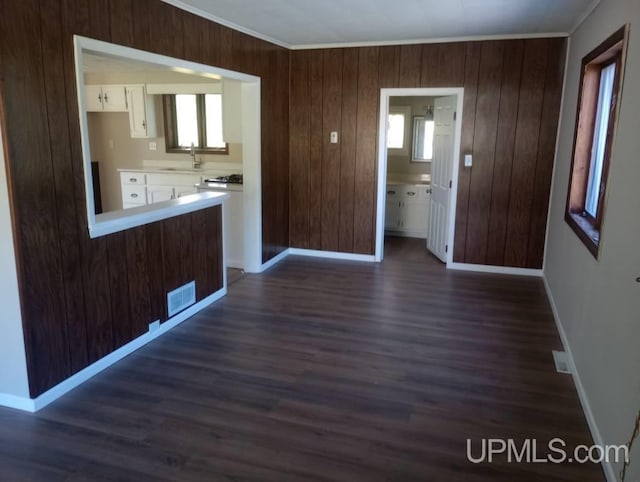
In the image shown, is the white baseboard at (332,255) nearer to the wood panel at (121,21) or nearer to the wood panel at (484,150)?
the wood panel at (484,150)

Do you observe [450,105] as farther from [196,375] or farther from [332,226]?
[196,375]

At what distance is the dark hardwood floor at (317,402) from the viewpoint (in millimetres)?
2352

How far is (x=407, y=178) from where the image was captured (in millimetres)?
7543

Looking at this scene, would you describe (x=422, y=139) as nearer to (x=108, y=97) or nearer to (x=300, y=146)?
(x=300, y=146)

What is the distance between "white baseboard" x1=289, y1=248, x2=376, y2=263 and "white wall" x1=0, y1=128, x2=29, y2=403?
3.95 meters

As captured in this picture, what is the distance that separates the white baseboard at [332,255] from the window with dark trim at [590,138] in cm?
254

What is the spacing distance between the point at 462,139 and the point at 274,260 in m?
2.59

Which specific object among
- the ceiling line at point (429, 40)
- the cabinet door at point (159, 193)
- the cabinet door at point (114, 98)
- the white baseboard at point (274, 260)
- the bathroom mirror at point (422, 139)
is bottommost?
the white baseboard at point (274, 260)

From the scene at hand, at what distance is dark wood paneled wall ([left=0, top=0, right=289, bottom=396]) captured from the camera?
8.21 feet

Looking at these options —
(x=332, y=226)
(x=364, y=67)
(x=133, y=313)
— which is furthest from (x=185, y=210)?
(x=364, y=67)

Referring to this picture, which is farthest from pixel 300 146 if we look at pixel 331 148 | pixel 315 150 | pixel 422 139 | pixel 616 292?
pixel 616 292

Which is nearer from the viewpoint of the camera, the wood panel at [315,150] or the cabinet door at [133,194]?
the wood panel at [315,150]

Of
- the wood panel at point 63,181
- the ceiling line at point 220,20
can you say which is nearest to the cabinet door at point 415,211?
the ceiling line at point 220,20

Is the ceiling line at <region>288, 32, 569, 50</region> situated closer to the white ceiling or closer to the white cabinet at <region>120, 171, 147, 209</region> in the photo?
the white ceiling
